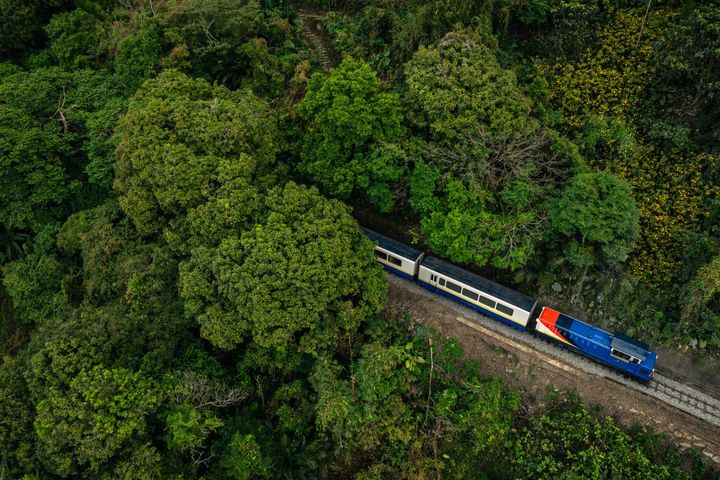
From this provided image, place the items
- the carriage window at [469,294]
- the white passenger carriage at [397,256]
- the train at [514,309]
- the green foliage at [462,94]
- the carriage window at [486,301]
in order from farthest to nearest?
the white passenger carriage at [397,256], the carriage window at [469,294], the carriage window at [486,301], the green foliage at [462,94], the train at [514,309]

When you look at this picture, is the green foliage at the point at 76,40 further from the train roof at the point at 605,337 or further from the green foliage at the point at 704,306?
the green foliage at the point at 704,306

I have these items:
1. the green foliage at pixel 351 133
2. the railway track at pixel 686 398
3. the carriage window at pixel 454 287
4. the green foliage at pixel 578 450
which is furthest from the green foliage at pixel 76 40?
the railway track at pixel 686 398

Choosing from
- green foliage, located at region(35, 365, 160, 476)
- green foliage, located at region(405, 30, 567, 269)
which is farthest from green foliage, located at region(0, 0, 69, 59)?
green foliage, located at region(405, 30, 567, 269)

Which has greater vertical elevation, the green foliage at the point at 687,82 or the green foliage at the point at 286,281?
the green foliage at the point at 687,82

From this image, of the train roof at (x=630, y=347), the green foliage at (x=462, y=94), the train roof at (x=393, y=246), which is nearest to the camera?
the train roof at (x=630, y=347)

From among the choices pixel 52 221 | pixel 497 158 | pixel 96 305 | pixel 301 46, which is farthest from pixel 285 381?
pixel 301 46

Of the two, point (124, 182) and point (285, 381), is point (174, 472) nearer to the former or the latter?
point (285, 381)
